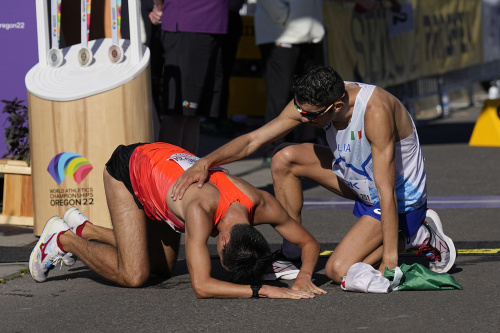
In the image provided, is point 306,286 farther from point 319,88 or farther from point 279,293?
A: point 319,88

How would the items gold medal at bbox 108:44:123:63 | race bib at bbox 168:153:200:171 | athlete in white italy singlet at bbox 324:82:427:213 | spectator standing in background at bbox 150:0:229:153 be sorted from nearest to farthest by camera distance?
race bib at bbox 168:153:200:171 < athlete in white italy singlet at bbox 324:82:427:213 < gold medal at bbox 108:44:123:63 < spectator standing in background at bbox 150:0:229:153

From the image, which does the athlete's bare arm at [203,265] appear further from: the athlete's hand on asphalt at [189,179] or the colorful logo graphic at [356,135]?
the colorful logo graphic at [356,135]

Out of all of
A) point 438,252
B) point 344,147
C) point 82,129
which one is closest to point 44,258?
point 82,129

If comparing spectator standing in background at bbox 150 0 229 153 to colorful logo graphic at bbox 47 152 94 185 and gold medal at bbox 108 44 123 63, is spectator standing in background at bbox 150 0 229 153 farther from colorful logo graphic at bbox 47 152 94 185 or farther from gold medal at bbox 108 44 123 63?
colorful logo graphic at bbox 47 152 94 185

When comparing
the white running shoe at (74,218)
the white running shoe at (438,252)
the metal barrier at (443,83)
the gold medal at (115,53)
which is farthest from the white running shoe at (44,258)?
the metal barrier at (443,83)

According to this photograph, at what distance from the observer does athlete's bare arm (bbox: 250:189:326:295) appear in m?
5.66

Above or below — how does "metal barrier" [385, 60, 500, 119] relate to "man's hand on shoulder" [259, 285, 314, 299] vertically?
below

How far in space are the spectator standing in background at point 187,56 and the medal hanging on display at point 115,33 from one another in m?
1.16

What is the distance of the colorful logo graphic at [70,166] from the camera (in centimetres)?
714

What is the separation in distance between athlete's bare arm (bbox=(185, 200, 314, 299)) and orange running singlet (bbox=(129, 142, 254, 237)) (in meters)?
0.16

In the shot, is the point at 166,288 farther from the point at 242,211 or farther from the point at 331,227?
the point at 331,227

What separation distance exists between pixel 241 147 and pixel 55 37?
2.18 metres

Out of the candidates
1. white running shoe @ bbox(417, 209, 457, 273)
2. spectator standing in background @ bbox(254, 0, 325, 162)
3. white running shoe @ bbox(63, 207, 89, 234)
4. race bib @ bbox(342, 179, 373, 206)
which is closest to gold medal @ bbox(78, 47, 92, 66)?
white running shoe @ bbox(63, 207, 89, 234)

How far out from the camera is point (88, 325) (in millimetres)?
5148
